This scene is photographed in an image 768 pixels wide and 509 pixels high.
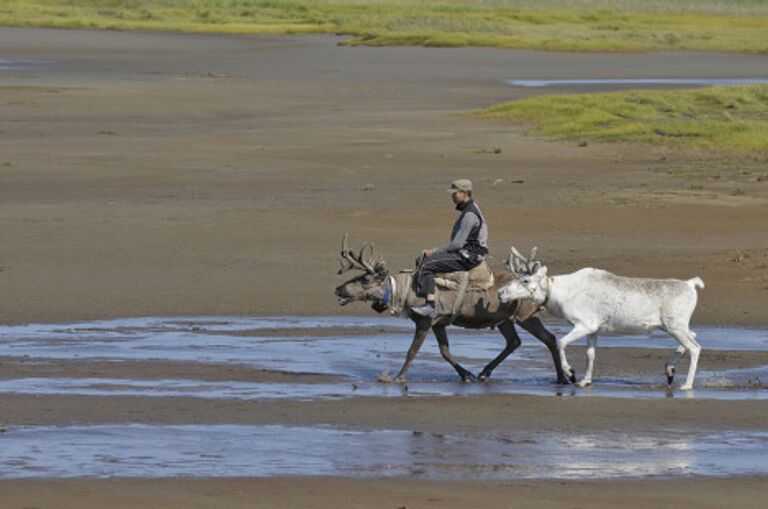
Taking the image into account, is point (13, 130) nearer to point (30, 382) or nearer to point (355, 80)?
point (355, 80)

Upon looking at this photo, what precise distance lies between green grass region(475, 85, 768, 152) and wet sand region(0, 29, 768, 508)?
52.4 inches

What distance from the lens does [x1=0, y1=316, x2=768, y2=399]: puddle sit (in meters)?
15.0

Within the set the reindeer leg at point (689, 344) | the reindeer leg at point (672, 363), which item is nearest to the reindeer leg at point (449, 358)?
the reindeer leg at point (672, 363)

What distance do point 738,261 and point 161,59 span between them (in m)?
46.0

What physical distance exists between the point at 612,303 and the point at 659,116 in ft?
84.6

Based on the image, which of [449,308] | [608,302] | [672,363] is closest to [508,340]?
[449,308]

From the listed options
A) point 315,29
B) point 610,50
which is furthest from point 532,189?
point 315,29

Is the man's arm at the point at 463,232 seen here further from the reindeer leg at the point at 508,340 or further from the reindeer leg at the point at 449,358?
the reindeer leg at the point at 508,340

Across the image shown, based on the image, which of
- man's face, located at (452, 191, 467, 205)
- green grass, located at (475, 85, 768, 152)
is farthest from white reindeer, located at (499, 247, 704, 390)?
green grass, located at (475, 85, 768, 152)

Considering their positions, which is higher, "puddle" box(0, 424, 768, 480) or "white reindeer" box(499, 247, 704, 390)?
"white reindeer" box(499, 247, 704, 390)

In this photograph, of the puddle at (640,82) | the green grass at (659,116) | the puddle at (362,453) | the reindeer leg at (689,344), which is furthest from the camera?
the puddle at (640,82)

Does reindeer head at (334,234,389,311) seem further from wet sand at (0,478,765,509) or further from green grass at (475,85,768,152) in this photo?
green grass at (475,85,768,152)

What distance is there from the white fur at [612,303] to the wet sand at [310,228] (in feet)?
2.95

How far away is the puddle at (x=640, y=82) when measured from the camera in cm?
5581
